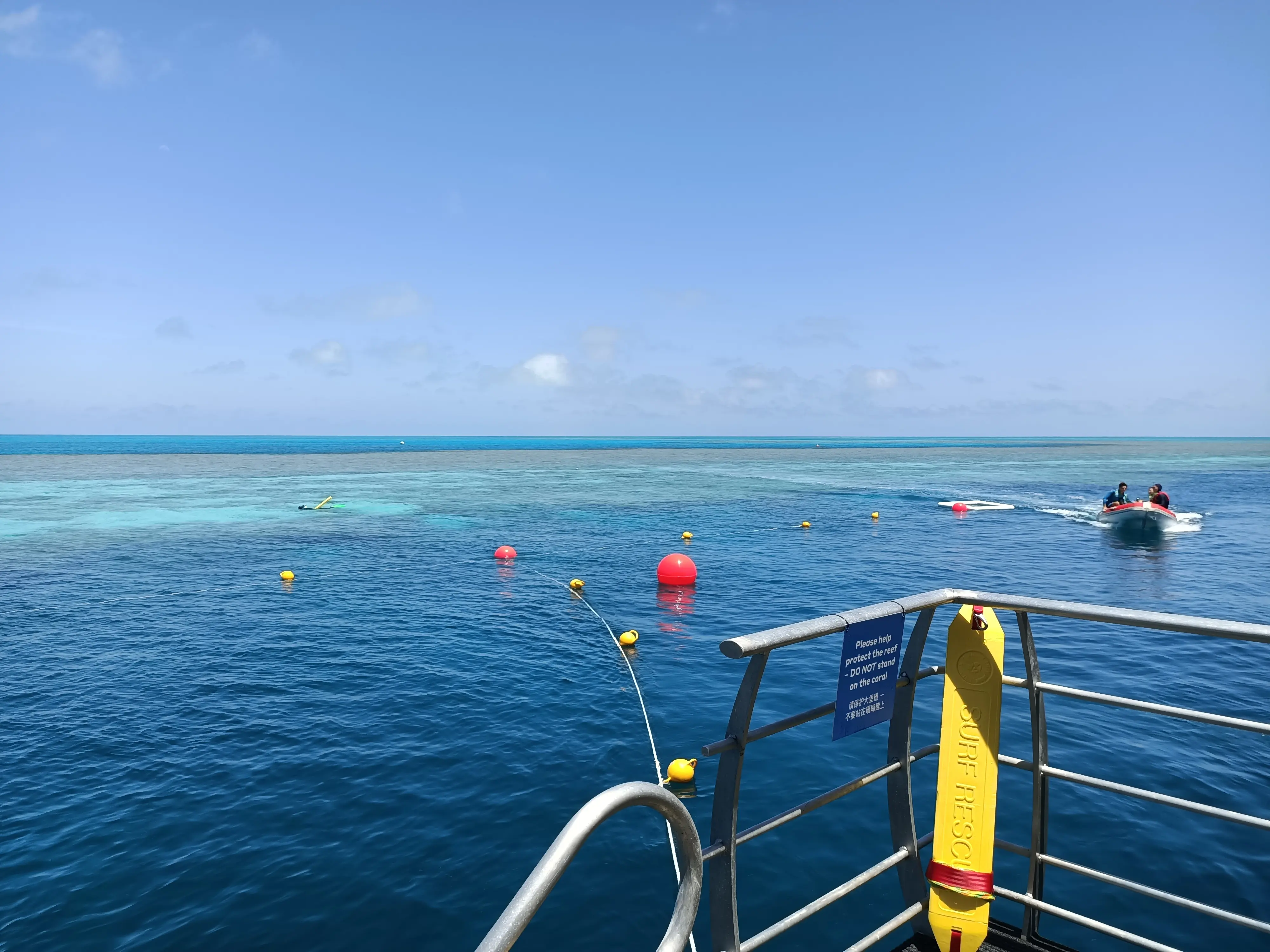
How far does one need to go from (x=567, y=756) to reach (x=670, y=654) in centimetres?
618

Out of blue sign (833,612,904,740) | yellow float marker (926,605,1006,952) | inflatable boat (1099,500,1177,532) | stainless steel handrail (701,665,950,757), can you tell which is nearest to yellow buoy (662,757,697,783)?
yellow float marker (926,605,1006,952)

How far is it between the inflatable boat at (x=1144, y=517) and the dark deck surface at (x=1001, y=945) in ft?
130

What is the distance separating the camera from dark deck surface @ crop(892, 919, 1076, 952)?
4.31m

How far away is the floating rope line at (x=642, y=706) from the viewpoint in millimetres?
9742

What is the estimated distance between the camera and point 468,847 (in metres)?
10.2

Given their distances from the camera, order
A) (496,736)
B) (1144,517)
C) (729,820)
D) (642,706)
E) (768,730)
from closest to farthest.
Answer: (729,820) < (768,730) < (496,736) < (642,706) < (1144,517)

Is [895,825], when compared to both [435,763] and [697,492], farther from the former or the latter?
[697,492]

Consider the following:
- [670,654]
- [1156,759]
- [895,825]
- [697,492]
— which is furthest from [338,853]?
[697,492]

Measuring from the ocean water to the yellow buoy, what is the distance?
1.68 ft

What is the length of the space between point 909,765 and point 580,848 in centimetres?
→ 238

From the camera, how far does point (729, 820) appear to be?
307cm

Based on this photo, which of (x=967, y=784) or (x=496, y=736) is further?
(x=496, y=736)

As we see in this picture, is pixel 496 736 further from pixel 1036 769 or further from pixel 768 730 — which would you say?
pixel 768 730

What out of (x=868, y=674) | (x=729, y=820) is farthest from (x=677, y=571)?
(x=729, y=820)
